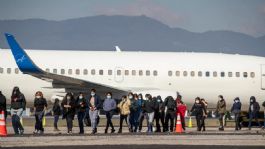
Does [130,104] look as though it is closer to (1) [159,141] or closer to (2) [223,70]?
(1) [159,141]

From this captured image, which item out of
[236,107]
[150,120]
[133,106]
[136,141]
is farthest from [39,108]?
[236,107]

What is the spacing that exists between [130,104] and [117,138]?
6.21m

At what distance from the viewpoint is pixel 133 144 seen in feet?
91.0

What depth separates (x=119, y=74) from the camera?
49531 mm

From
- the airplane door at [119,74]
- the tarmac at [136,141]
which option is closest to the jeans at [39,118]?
the tarmac at [136,141]

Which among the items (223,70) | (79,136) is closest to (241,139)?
(79,136)

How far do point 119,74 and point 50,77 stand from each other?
14.7 ft

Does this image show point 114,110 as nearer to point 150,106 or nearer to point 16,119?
point 150,106

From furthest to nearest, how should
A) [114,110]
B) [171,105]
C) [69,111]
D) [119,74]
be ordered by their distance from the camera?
[119,74]
[171,105]
[114,110]
[69,111]

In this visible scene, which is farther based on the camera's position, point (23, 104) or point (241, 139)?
point (23, 104)

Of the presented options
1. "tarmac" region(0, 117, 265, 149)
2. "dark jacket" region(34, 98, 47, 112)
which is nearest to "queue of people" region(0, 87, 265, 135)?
"dark jacket" region(34, 98, 47, 112)

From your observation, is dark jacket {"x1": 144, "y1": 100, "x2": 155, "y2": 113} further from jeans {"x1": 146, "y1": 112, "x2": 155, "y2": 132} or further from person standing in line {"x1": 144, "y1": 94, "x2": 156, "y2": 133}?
jeans {"x1": 146, "y1": 112, "x2": 155, "y2": 132}

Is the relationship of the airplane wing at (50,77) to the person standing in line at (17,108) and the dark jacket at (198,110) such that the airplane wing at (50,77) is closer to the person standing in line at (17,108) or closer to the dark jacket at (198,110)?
the dark jacket at (198,110)

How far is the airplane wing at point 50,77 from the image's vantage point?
4616 cm
